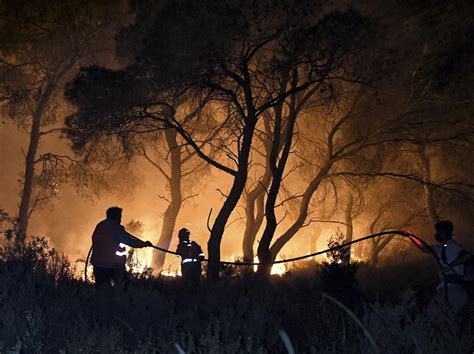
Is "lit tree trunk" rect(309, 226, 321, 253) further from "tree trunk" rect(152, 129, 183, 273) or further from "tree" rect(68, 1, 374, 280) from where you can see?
"tree" rect(68, 1, 374, 280)

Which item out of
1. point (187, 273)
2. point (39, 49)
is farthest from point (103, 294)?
point (39, 49)

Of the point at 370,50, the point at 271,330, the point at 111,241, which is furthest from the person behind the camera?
the point at 370,50

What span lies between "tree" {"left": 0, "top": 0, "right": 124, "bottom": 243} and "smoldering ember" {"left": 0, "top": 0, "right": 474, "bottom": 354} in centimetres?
6

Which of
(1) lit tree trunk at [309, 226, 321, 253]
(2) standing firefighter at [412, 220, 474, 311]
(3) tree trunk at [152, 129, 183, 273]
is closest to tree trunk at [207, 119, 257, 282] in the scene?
(2) standing firefighter at [412, 220, 474, 311]

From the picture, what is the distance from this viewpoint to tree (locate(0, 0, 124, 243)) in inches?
769

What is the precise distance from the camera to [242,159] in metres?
14.4

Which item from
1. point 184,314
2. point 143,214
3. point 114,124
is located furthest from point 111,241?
point 143,214

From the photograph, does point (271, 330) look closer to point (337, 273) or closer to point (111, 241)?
point (111, 241)

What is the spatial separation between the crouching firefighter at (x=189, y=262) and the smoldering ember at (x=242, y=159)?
0.04 metres

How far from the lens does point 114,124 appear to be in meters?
14.3

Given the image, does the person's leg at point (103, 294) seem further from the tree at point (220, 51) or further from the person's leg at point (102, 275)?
the tree at point (220, 51)

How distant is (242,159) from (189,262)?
3100 millimetres

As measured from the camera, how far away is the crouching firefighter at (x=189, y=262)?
38.2 ft

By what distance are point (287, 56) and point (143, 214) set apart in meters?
18.1
